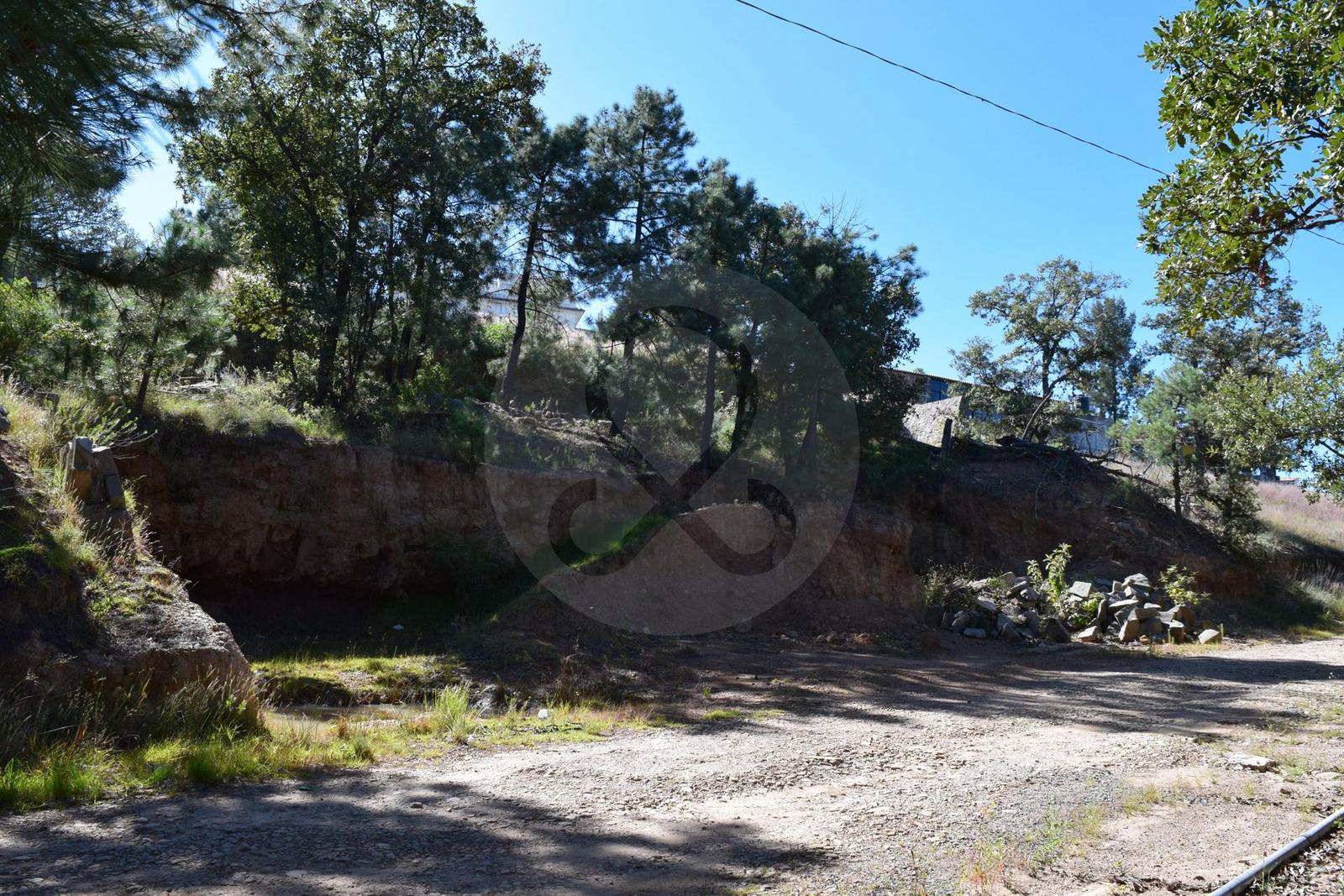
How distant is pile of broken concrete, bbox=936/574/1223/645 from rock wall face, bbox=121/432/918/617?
346 centimetres

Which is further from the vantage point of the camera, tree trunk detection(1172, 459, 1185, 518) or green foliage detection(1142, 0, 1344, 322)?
tree trunk detection(1172, 459, 1185, 518)

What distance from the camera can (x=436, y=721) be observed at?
8.64 meters

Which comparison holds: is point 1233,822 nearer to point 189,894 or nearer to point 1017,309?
point 189,894

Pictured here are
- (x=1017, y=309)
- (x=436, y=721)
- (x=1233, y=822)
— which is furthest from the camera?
(x=1017, y=309)

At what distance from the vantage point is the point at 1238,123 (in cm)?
736

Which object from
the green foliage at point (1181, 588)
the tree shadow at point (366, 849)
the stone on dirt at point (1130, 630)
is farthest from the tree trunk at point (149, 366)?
the green foliage at point (1181, 588)

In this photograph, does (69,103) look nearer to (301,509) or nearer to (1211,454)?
(301,509)

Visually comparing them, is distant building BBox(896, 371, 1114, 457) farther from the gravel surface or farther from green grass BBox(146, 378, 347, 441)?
the gravel surface

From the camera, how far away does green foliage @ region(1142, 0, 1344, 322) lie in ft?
22.6


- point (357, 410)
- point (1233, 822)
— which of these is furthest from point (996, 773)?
point (357, 410)

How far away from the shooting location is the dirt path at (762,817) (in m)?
4.48

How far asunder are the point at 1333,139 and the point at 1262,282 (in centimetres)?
127

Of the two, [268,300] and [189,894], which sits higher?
[268,300]

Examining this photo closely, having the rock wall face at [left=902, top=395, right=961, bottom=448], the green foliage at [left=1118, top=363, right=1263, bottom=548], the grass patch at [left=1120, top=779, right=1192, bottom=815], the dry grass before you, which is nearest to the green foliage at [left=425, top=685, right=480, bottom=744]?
the grass patch at [left=1120, top=779, right=1192, bottom=815]
